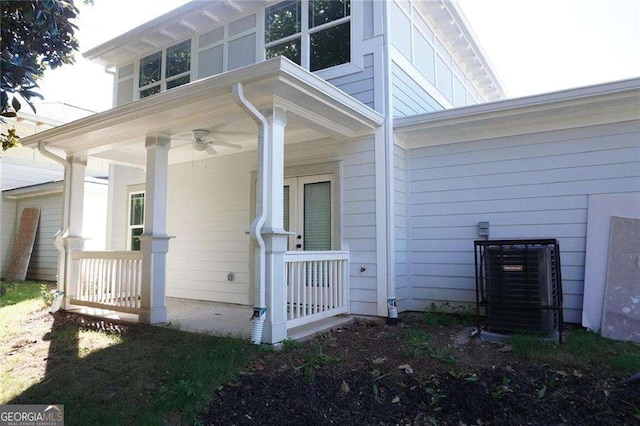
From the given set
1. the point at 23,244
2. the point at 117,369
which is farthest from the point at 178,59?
the point at 23,244

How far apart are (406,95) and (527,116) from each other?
72.9 inches

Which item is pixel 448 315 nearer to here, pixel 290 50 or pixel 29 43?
pixel 290 50

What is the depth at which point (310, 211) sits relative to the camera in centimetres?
602

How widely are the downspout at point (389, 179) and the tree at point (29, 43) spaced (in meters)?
3.58

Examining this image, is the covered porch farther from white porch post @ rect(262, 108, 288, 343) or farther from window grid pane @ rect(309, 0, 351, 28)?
window grid pane @ rect(309, 0, 351, 28)

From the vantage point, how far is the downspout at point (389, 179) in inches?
203

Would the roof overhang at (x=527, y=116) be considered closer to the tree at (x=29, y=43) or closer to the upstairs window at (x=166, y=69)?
the tree at (x=29, y=43)

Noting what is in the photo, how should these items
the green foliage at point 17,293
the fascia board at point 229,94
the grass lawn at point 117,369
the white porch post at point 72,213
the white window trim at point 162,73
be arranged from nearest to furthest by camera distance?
the grass lawn at point 117,369, the fascia board at point 229,94, the white porch post at point 72,213, the green foliage at point 17,293, the white window trim at point 162,73

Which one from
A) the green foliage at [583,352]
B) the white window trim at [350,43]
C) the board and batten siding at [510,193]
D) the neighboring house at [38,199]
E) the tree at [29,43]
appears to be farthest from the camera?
the neighboring house at [38,199]

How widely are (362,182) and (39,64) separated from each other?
144 inches

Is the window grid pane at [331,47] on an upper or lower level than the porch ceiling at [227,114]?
upper

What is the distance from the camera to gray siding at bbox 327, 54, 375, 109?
5605 mm

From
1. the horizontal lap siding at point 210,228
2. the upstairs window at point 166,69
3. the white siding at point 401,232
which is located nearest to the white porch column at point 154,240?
the horizontal lap siding at point 210,228

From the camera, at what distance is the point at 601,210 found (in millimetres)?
4590
